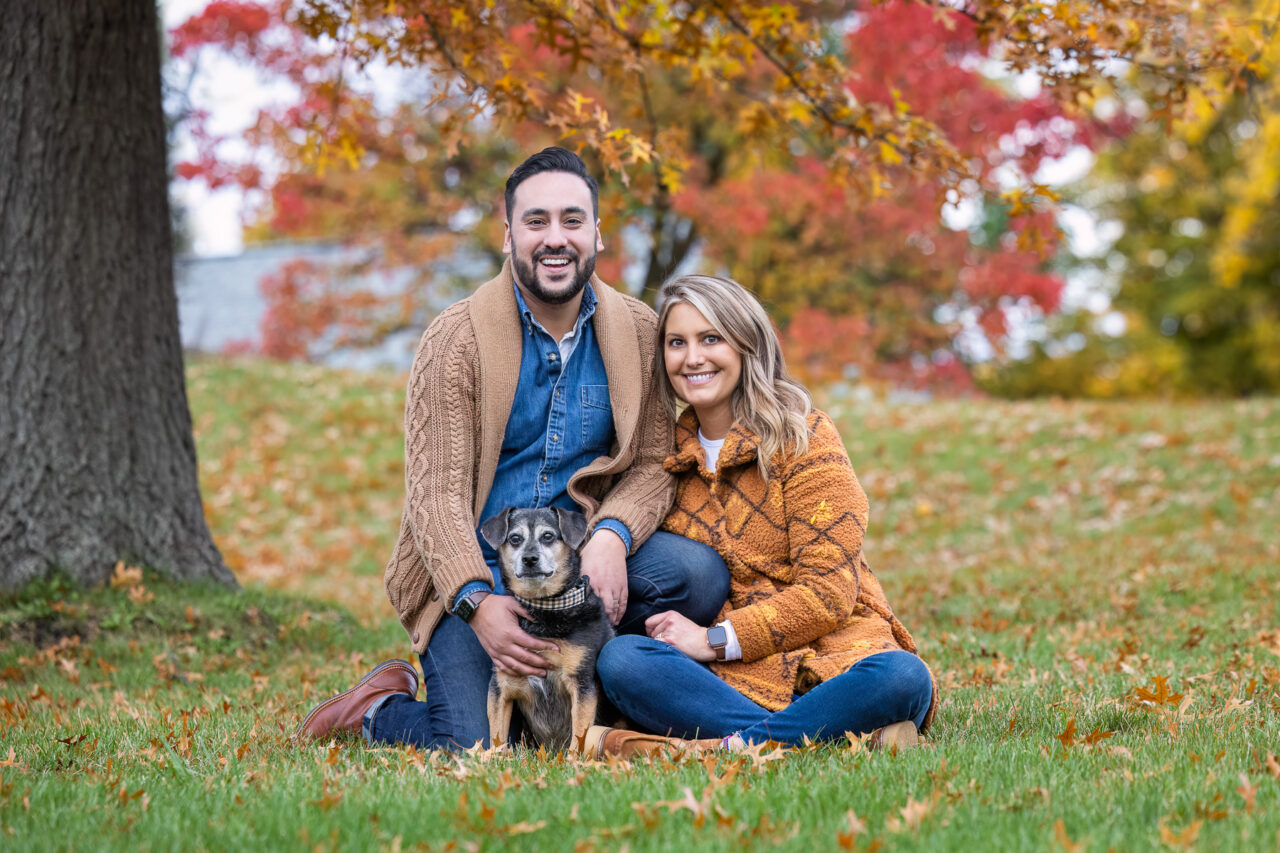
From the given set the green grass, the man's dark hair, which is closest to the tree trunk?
the green grass

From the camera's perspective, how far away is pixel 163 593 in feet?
20.0

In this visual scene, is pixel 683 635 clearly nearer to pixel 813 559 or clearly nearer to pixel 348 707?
pixel 813 559

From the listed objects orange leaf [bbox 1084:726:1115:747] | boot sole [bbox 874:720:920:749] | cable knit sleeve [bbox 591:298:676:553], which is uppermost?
cable knit sleeve [bbox 591:298:676:553]

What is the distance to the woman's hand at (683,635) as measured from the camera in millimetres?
3844

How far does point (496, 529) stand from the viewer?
3.96 meters

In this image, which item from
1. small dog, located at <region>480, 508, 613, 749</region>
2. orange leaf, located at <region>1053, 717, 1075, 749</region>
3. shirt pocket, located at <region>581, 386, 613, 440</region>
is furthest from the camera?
shirt pocket, located at <region>581, 386, 613, 440</region>

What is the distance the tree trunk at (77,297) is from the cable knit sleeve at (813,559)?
398 cm

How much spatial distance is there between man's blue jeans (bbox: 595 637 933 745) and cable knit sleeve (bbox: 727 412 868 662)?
20 cm

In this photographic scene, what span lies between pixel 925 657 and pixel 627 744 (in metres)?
2.44

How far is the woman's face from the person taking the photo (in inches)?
161

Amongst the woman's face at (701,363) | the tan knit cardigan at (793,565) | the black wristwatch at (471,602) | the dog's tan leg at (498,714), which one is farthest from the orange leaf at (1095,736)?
the black wristwatch at (471,602)

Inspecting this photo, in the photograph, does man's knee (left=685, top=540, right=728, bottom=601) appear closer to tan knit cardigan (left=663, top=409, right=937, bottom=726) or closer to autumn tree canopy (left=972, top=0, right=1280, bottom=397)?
tan knit cardigan (left=663, top=409, right=937, bottom=726)

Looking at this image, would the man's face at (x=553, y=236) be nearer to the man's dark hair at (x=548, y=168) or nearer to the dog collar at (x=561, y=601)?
the man's dark hair at (x=548, y=168)

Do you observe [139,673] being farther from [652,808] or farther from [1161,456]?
[1161,456]
